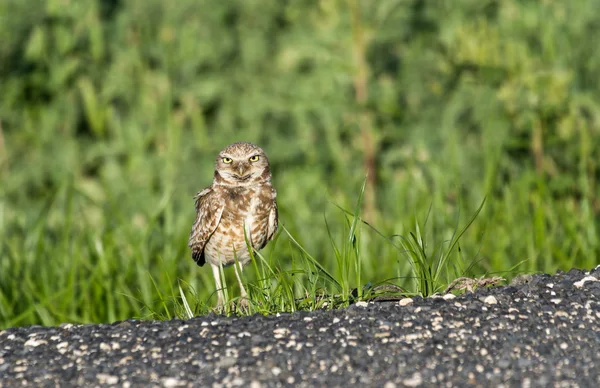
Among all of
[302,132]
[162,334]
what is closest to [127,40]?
[302,132]

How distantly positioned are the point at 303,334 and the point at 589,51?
5.15 metres

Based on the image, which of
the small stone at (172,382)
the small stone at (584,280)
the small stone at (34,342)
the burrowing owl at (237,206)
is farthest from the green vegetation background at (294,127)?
the small stone at (172,382)

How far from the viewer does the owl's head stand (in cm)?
513

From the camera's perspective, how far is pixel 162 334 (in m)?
4.32

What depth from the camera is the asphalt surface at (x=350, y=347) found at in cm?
389

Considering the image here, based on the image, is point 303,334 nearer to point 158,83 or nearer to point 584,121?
point 584,121

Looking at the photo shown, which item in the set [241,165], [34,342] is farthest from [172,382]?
[241,165]

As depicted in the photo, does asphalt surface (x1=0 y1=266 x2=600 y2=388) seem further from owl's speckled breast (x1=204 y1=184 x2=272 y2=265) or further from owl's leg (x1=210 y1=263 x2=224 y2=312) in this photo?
owl's speckled breast (x1=204 y1=184 x2=272 y2=265)

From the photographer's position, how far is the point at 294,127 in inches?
358

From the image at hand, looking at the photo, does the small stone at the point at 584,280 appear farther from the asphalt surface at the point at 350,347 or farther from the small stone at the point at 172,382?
the small stone at the point at 172,382

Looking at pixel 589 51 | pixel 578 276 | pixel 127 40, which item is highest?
pixel 127 40

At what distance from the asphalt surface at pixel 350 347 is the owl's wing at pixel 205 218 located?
850 millimetres

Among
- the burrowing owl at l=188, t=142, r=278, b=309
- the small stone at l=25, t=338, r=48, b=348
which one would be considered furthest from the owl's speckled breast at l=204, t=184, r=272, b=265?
the small stone at l=25, t=338, r=48, b=348

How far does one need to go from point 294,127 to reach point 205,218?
3941 mm
